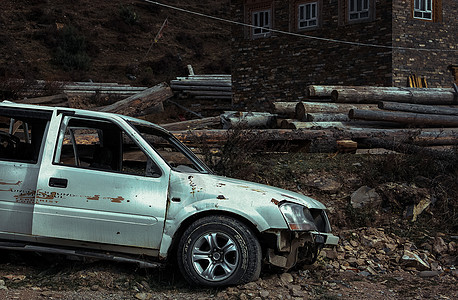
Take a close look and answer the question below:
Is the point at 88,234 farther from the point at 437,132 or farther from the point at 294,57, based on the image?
the point at 294,57

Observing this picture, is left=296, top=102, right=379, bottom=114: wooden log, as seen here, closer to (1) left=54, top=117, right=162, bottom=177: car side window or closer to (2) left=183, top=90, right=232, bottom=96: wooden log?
(1) left=54, top=117, right=162, bottom=177: car side window

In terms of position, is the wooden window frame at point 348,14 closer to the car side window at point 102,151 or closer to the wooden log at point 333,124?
the wooden log at point 333,124

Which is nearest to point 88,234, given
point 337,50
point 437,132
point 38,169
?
point 38,169

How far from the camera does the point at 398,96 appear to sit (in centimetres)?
1487

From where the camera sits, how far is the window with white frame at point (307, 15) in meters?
22.3

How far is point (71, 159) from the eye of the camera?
20.5 feet

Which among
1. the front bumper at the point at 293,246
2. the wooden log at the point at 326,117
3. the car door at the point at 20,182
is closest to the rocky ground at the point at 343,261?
the front bumper at the point at 293,246

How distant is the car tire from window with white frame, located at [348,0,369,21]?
685 inches

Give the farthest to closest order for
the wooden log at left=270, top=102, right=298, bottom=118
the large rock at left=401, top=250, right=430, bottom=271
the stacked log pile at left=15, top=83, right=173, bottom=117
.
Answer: the stacked log pile at left=15, top=83, right=173, bottom=117, the wooden log at left=270, top=102, right=298, bottom=118, the large rock at left=401, top=250, right=430, bottom=271

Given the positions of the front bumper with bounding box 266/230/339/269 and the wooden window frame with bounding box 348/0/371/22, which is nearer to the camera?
the front bumper with bounding box 266/230/339/269

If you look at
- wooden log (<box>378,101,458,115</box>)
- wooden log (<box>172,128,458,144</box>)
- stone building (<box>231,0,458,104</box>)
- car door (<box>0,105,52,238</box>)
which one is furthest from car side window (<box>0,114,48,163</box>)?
stone building (<box>231,0,458,104</box>)

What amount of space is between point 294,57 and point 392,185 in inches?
574

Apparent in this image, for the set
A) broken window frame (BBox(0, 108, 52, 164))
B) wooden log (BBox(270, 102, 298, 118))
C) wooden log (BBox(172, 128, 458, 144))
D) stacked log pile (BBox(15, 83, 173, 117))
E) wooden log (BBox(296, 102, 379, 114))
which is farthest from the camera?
stacked log pile (BBox(15, 83, 173, 117))

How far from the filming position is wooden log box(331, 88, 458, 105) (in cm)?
1445
